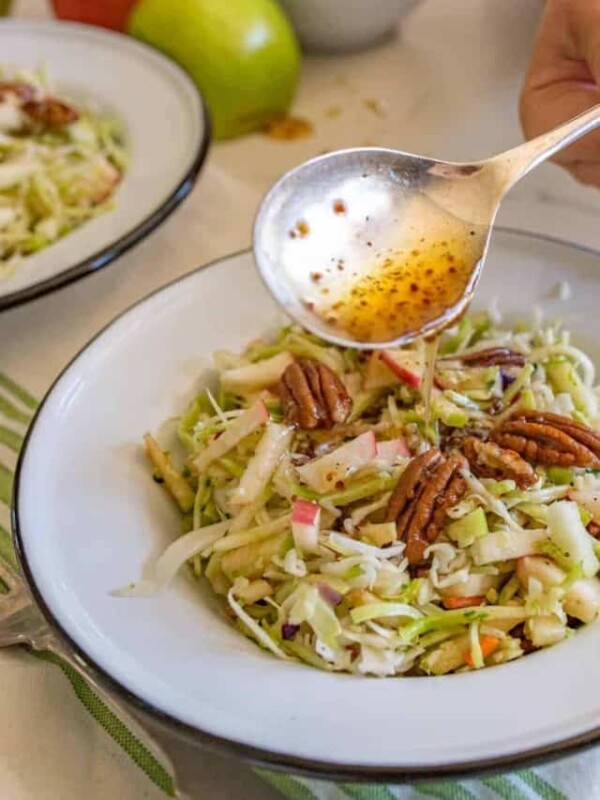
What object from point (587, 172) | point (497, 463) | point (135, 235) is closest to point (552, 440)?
point (497, 463)

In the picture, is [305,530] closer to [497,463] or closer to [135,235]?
[497,463]

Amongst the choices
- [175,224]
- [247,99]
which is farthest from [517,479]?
[247,99]

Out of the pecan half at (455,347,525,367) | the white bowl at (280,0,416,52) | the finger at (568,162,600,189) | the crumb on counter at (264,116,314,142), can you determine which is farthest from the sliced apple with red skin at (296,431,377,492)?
the white bowl at (280,0,416,52)

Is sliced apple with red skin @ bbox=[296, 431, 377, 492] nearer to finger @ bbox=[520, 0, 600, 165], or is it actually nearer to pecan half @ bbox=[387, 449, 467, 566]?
pecan half @ bbox=[387, 449, 467, 566]

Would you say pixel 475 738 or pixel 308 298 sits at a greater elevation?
pixel 308 298

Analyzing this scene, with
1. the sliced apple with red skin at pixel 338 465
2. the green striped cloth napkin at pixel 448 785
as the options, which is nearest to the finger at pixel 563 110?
the sliced apple with red skin at pixel 338 465

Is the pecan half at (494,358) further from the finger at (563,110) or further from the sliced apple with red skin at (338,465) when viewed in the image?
the finger at (563,110)

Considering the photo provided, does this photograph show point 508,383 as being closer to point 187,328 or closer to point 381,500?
point 381,500
